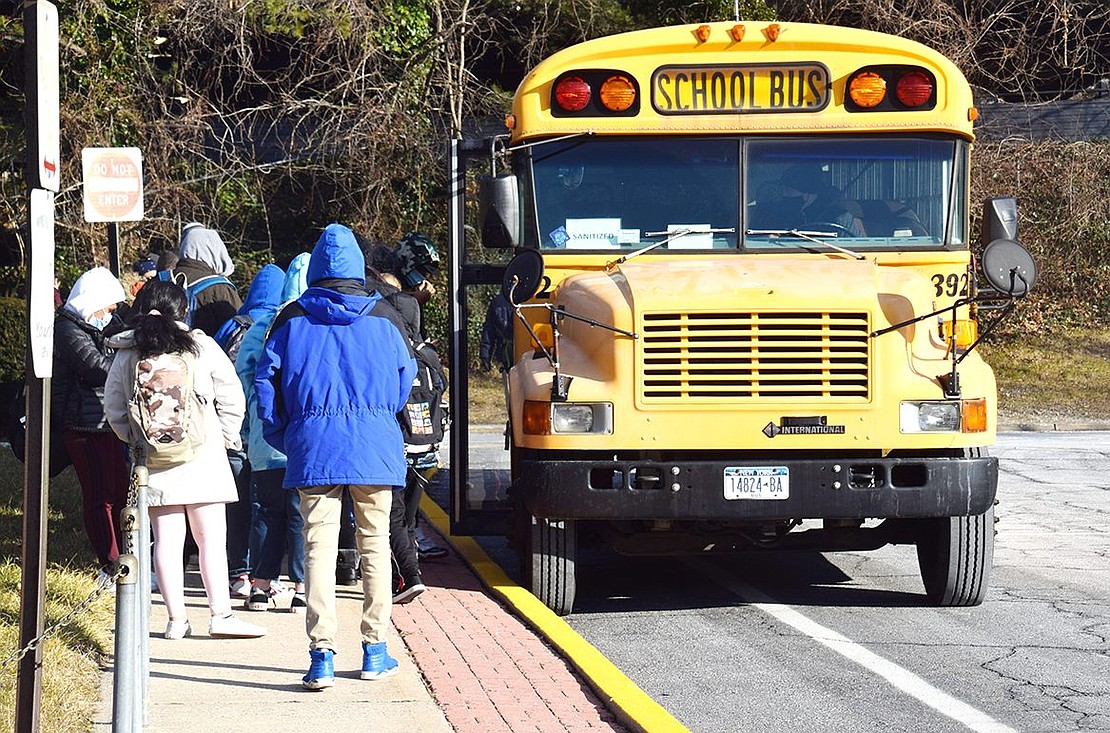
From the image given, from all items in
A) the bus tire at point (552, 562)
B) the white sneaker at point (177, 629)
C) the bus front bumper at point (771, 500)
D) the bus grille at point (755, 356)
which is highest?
the bus grille at point (755, 356)

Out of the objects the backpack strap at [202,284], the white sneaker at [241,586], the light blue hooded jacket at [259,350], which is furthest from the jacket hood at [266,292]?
the white sneaker at [241,586]

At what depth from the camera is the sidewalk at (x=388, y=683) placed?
19.3ft

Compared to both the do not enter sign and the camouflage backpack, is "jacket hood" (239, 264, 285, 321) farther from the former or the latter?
the do not enter sign

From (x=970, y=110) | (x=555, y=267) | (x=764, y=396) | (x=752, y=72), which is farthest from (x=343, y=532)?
(x=970, y=110)

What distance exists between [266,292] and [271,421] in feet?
6.61

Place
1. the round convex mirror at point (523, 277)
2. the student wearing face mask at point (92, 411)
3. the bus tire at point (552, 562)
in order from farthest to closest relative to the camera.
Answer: the student wearing face mask at point (92, 411), the bus tire at point (552, 562), the round convex mirror at point (523, 277)

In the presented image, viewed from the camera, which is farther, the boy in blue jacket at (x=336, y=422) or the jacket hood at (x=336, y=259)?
the jacket hood at (x=336, y=259)

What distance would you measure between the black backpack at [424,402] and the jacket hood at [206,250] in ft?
5.14

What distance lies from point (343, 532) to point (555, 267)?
193 centimetres

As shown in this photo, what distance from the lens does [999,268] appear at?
7559 mm

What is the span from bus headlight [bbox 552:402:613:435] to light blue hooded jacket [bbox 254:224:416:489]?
121cm

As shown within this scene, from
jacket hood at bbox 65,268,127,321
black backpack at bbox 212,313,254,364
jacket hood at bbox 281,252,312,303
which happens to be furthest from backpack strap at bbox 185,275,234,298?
jacket hood at bbox 281,252,312,303

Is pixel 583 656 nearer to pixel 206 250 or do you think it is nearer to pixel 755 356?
pixel 755 356

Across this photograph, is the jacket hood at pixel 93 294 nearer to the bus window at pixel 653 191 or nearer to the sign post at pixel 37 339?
the bus window at pixel 653 191
